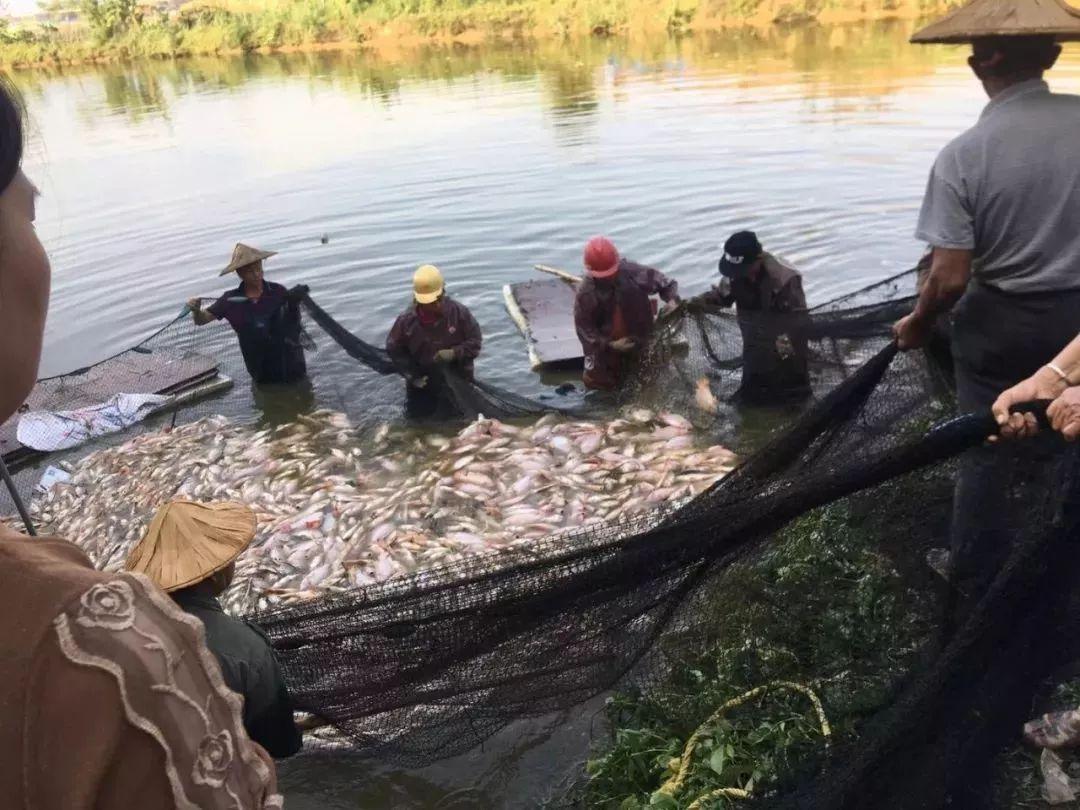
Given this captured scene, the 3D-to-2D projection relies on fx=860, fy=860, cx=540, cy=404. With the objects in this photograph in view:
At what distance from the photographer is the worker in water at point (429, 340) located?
27.5 feet

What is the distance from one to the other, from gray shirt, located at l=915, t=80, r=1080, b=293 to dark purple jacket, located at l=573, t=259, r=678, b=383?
4.76m

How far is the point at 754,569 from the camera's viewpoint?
3566 millimetres

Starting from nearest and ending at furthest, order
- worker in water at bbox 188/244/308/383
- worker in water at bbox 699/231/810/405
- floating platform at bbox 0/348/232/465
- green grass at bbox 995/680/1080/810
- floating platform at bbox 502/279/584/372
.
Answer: green grass at bbox 995/680/1080/810, worker in water at bbox 699/231/810/405, worker in water at bbox 188/244/308/383, floating platform at bbox 502/279/584/372, floating platform at bbox 0/348/232/465

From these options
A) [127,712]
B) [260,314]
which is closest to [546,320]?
[260,314]

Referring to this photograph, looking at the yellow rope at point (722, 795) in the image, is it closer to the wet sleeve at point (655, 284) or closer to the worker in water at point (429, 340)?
the worker in water at point (429, 340)

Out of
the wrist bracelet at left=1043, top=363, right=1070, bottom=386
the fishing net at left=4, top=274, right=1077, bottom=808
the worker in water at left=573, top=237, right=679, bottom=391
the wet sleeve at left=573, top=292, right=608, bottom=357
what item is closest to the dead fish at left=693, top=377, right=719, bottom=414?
the worker in water at left=573, top=237, right=679, bottom=391

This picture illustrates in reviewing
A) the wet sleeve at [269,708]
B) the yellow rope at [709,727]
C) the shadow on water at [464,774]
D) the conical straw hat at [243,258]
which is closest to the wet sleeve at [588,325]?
the conical straw hat at [243,258]

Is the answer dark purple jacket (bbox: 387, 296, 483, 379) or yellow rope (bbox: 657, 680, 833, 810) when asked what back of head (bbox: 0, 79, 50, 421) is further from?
dark purple jacket (bbox: 387, 296, 483, 379)

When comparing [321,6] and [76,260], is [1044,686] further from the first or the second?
[321,6]

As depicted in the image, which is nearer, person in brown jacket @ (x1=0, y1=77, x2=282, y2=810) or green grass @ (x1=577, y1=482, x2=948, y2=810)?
person in brown jacket @ (x1=0, y1=77, x2=282, y2=810)

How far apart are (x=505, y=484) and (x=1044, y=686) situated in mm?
4530

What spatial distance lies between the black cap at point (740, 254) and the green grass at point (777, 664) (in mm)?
3538

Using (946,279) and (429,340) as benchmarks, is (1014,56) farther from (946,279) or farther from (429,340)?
(429,340)

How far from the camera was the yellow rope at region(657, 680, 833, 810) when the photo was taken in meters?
3.39
